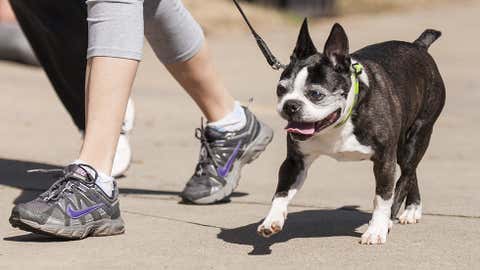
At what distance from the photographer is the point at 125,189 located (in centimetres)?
598

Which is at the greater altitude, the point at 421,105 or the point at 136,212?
the point at 421,105

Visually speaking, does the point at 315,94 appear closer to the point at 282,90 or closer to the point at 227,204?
the point at 282,90

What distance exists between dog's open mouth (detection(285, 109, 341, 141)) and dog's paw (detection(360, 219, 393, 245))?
50 centimetres

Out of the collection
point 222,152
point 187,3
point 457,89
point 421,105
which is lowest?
point 187,3

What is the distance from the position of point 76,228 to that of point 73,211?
0.07 metres

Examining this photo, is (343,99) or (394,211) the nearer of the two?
(343,99)

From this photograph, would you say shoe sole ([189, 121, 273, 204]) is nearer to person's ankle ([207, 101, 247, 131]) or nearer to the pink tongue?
person's ankle ([207, 101, 247, 131])

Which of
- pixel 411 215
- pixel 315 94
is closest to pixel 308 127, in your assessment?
pixel 315 94

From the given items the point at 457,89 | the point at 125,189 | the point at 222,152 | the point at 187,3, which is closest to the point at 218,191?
the point at 222,152

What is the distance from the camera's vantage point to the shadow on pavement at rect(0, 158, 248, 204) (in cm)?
572

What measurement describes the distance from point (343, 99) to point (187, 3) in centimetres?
1237

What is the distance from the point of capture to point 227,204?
5586mm

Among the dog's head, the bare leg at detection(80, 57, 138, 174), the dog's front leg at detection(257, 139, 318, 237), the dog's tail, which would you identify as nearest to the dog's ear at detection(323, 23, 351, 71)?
the dog's head

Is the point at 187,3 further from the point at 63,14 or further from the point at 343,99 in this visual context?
the point at 343,99
